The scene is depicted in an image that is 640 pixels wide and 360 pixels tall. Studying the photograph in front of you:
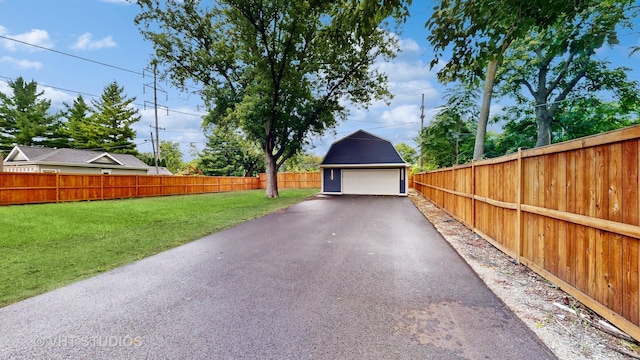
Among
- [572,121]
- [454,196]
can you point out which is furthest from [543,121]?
[454,196]

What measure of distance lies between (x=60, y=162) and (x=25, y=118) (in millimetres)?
15184

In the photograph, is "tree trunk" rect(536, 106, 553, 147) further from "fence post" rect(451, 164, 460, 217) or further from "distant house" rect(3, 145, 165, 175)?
"distant house" rect(3, 145, 165, 175)

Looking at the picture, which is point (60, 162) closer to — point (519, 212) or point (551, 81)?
point (519, 212)

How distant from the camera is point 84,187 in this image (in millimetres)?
13609

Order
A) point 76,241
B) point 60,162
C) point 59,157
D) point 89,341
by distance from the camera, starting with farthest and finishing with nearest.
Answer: point 59,157
point 60,162
point 76,241
point 89,341

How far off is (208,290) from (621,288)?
374 centimetres

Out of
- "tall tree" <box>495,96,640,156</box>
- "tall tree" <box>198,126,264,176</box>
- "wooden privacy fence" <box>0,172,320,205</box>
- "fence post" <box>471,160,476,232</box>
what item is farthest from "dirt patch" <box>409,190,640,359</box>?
"tall tree" <box>198,126,264,176</box>

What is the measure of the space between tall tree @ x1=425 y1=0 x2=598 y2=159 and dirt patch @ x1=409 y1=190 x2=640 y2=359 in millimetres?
2841

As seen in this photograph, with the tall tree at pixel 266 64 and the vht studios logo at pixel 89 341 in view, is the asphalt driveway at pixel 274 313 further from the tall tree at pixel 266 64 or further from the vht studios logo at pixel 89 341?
the tall tree at pixel 266 64

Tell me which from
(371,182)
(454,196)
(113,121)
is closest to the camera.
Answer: (454,196)

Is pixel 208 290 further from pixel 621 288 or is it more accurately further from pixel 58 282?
pixel 621 288

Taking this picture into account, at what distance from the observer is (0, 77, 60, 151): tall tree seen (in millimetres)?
28172

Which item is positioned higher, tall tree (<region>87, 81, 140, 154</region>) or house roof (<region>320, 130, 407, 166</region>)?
tall tree (<region>87, 81, 140, 154</region>)

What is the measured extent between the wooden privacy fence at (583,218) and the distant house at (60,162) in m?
26.8
